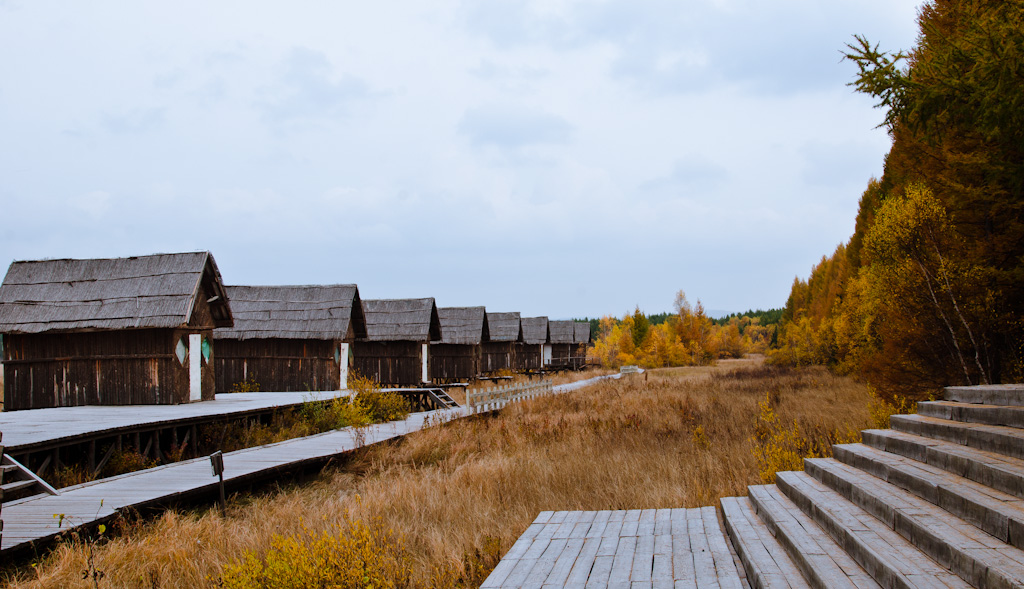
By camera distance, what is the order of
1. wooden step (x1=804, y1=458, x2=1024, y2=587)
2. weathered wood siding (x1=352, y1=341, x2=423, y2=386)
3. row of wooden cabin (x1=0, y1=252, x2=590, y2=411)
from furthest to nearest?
weathered wood siding (x1=352, y1=341, x2=423, y2=386)
row of wooden cabin (x1=0, y1=252, x2=590, y2=411)
wooden step (x1=804, y1=458, x2=1024, y2=587)

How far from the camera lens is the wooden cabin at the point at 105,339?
50.9ft

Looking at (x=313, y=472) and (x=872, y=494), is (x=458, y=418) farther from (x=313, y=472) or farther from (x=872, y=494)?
(x=872, y=494)

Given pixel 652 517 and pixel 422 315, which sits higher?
pixel 422 315

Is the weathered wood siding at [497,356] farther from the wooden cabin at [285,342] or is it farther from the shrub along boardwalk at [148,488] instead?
the shrub along boardwalk at [148,488]

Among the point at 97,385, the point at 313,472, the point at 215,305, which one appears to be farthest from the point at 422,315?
the point at 313,472

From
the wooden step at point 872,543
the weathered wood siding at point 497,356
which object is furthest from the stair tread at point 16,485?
the weathered wood siding at point 497,356

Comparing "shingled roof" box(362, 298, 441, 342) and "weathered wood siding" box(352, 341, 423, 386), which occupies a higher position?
"shingled roof" box(362, 298, 441, 342)

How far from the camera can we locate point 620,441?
1109 centimetres

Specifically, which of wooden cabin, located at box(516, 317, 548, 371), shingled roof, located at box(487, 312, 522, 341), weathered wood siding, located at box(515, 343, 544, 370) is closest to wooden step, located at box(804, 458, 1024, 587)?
shingled roof, located at box(487, 312, 522, 341)

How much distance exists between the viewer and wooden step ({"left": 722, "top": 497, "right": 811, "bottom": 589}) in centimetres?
371

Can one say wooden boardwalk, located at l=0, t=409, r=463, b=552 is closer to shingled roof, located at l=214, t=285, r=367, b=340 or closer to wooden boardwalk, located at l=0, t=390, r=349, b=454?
wooden boardwalk, located at l=0, t=390, r=349, b=454

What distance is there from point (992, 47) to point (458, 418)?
41.8 feet

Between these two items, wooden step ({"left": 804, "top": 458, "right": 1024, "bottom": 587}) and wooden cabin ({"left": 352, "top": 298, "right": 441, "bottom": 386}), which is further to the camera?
wooden cabin ({"left": 352, "top": 298, "right": 441, "bottom": 386})

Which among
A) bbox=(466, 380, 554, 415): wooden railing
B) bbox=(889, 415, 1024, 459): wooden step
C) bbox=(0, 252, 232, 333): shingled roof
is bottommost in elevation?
bbox=(466, 380, 554, 415): wooden railing
